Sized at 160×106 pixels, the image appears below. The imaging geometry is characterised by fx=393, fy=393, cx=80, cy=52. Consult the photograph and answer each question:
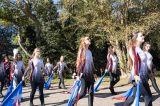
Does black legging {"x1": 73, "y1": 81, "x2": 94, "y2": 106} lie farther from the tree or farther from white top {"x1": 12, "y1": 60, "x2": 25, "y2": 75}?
the tree

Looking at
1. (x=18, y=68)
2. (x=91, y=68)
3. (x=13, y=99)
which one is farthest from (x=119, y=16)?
(x=13, y=99)

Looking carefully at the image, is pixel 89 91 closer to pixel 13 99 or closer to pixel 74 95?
pixel 74 95

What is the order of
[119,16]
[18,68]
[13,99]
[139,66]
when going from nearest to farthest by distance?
[139,66] → [13,99] → [18,68] → [119,16]

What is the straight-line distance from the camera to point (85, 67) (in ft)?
32.7

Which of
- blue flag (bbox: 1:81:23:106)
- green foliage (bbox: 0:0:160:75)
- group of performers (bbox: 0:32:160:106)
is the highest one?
green foliage (bbox: 0:0:160:75)

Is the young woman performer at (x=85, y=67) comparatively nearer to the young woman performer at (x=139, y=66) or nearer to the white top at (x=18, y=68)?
the young woman performer at (x=139, y=66)

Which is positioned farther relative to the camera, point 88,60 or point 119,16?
point 119,16

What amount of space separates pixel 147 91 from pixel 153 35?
75.1 ft

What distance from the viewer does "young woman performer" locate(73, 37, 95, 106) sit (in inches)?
386

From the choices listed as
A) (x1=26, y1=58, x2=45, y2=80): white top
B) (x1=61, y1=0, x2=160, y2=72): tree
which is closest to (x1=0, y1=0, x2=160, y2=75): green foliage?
(x1=61, y1=0, x2=160, y2=72): tree

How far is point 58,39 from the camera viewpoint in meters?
38.5

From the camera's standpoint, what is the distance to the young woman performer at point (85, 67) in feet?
32.1

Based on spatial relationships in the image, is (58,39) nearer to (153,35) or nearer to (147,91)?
(153,35)

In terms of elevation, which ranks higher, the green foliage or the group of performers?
the green foliage
